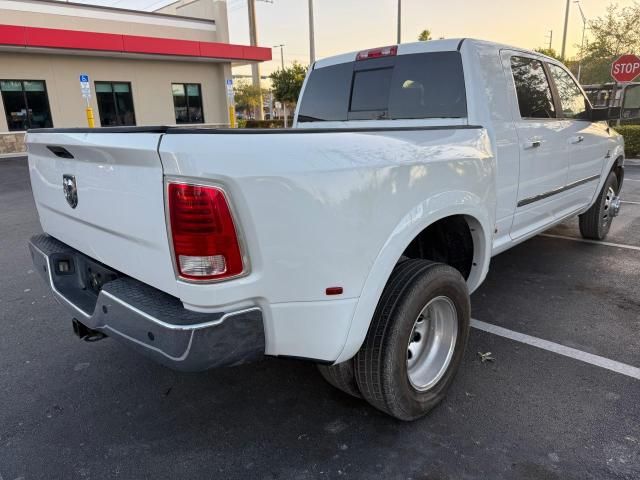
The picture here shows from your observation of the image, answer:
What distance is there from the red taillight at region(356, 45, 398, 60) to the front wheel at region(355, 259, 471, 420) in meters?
1.95

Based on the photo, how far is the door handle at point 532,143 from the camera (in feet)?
11.3

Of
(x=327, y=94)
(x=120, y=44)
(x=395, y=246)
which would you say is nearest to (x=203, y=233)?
(x=395, y=246)

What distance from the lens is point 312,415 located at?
263 cm

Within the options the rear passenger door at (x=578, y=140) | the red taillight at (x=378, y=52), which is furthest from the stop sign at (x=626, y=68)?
the red taillight at (x=378, y=52)

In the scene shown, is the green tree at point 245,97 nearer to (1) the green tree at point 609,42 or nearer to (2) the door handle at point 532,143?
(1) the green tree at point 609,42

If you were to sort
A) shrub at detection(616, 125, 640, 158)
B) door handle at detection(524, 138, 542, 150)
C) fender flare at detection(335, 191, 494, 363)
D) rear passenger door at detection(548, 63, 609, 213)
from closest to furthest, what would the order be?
fender flare at detection(335, 191, 494, 363) < door handle at detection(524, 138, 542, 150) < rear passenger door at detection(548, 63, 609, 213) < shrub at detection(616, 125, 640, 158)

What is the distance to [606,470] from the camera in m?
2.17

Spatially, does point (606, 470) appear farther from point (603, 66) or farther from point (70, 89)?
point (603, 66)

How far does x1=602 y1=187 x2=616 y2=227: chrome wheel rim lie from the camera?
5648mm

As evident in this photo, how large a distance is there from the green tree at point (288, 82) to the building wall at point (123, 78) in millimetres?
7539

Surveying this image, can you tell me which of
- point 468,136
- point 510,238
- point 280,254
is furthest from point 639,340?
point 280,254

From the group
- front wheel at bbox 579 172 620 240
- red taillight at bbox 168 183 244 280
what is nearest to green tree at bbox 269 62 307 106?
front wheel at bbox 579 172 620 240

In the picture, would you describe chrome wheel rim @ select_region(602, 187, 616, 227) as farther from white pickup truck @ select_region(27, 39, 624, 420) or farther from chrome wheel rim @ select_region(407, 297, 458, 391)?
chrome wheel rim @ select_region(407, 297, 458, 391)

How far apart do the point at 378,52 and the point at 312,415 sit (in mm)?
2747
